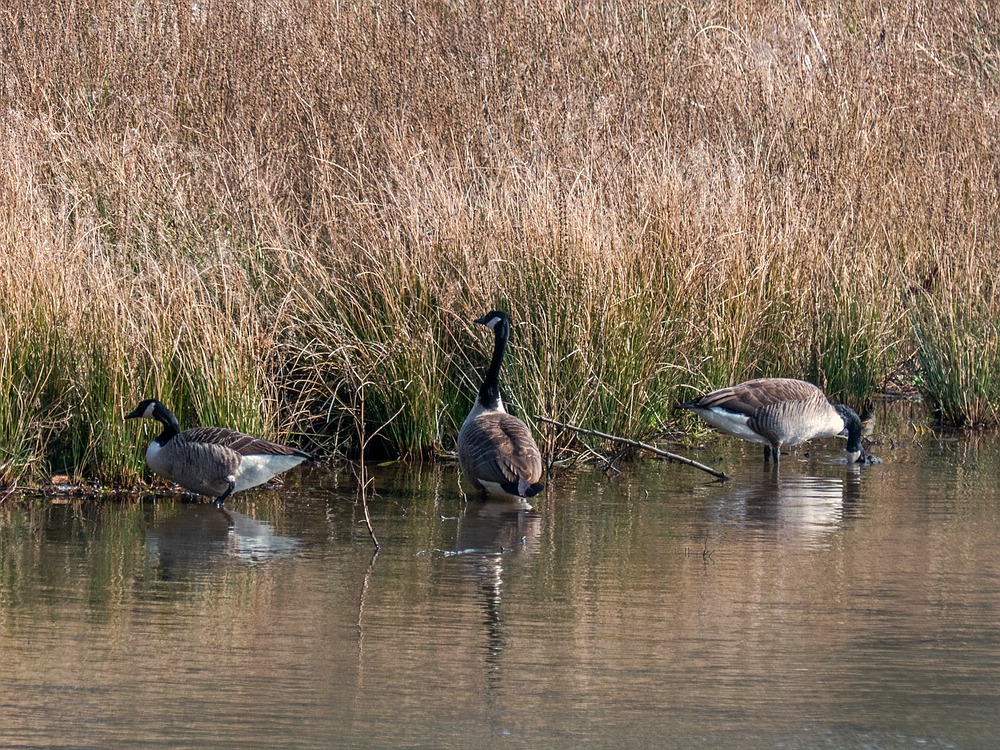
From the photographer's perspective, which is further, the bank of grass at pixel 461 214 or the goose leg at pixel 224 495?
the bank of grass at pixel 461 214

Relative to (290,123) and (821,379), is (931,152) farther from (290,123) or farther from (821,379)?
(290,123)

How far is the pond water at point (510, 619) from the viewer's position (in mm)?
5145

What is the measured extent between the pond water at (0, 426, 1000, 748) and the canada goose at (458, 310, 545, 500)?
0.66 ft

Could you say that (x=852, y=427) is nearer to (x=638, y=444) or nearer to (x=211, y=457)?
(x=638, y=444)

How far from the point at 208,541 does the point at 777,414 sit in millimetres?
4295

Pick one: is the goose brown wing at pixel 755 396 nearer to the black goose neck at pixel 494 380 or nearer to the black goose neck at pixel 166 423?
the black goose neck at pixel 494 380

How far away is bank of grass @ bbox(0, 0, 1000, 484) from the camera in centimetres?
1006

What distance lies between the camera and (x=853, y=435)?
431 inches

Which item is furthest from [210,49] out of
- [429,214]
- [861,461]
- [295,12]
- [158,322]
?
[861,461]

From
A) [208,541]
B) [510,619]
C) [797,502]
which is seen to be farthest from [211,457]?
[797,502]

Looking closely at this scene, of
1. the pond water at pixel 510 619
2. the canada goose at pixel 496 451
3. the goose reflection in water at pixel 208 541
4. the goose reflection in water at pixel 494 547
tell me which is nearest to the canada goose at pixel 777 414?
the pond water at pixel 510 619

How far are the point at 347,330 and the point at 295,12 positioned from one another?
263 inches

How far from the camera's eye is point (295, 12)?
1656 centimetres

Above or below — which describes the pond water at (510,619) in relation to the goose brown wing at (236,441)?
below
